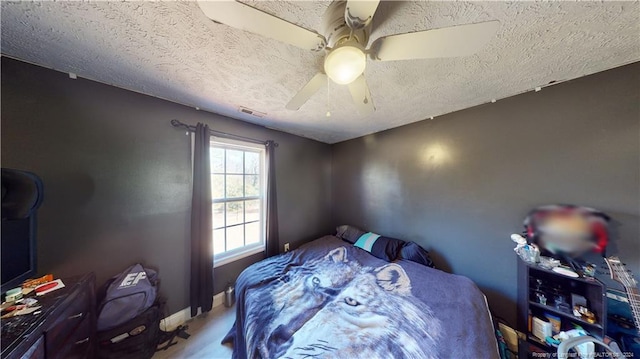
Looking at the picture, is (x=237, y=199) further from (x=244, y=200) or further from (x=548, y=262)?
(x=548, y=262)

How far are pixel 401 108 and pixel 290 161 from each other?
171 centimetres

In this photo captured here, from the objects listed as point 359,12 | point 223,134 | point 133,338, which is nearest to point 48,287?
point 133,338

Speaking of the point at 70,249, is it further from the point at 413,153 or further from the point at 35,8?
the point at 413,153

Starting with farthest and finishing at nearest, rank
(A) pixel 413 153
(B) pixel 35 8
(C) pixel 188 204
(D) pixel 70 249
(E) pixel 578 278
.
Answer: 1. (A) pixel 413 153
2. (C) pixel 188 204
3. (D) pixel 70 249
4. (E) pixel 578 278
5. (B) pixel 35 8

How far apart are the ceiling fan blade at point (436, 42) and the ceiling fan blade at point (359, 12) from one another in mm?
105

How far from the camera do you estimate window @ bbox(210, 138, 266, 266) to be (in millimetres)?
2193

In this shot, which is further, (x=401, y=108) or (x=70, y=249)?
(x=401, y=108)

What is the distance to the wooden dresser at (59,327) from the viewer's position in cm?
76

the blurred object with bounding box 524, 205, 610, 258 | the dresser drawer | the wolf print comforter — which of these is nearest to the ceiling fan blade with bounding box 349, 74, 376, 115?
the wolf print comforter

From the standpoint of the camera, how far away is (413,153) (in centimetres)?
237

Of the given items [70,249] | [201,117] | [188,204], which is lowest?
[70,249]

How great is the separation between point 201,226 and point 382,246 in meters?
2.14

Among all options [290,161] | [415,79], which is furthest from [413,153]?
[290,161]

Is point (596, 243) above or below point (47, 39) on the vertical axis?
below
